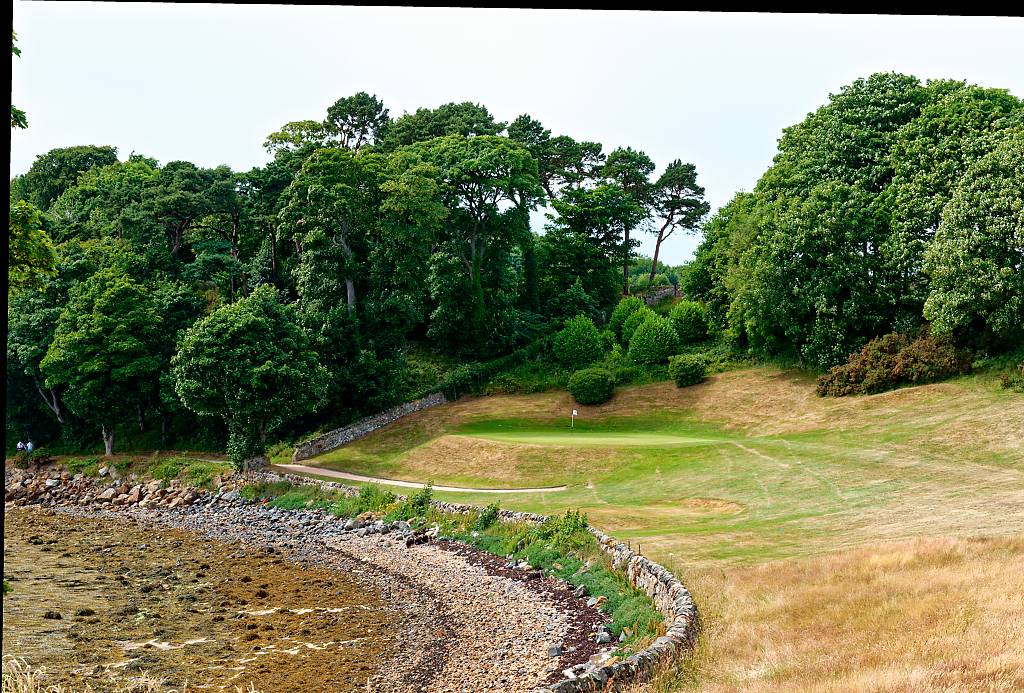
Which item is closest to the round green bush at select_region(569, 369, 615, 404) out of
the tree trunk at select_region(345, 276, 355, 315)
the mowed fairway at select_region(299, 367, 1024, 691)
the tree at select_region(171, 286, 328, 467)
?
the mowed fairway at select_region(299, 367, 1024, 691)

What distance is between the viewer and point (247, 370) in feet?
116

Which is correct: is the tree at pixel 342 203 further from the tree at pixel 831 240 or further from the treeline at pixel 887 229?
the tree at pixel 831 240

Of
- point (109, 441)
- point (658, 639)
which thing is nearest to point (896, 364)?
point (658, 639)

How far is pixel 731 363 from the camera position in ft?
154

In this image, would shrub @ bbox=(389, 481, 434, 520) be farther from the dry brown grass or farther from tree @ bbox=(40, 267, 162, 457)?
tree @ bbox=(40, 267, 162, 457)

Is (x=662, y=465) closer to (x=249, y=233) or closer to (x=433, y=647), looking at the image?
(x=433, y=647)

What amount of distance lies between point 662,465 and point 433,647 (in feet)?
53.0

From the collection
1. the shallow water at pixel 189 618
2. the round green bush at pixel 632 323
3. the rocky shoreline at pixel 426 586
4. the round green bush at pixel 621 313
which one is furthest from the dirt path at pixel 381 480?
the round green bush at pixel 621 313

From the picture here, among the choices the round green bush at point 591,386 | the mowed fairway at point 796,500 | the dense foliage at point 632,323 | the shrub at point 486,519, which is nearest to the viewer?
the mowed fairway at point 796,500

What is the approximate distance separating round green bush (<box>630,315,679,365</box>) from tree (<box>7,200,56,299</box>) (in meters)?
38.8

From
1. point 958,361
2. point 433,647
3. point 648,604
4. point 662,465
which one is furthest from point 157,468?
point 958,361

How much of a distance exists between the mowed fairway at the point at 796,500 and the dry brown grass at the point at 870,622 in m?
0.04

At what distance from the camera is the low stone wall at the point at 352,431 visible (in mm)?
41062

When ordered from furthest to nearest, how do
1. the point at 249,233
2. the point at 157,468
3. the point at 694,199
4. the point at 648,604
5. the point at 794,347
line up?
the point at 694,199 → the point at 249,233 → the point at 794,347 → the point at 157,468 → the point at 648,604
